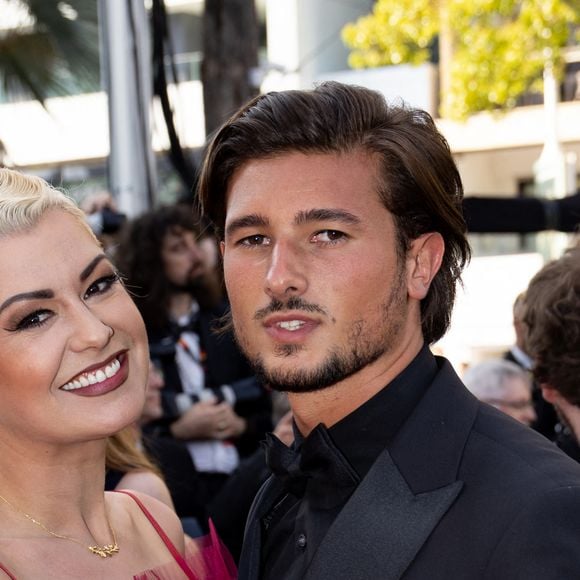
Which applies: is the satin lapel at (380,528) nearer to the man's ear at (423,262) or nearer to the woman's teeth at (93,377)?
the man's ear at (423,262)

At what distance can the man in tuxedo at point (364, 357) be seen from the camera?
80.7 inches

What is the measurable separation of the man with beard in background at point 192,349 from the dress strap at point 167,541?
1.74 meters

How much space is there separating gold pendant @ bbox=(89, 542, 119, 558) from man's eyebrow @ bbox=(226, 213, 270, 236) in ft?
3.23

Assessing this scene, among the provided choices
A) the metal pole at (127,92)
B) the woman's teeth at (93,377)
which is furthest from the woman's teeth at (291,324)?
the metal pole at (127,92)

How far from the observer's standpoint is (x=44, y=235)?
2.68m

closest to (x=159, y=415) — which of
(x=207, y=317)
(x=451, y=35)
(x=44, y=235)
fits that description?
(x=207, y=317)

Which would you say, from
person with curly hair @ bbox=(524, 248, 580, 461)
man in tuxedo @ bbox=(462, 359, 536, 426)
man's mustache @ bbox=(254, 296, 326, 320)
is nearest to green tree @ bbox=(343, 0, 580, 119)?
man in tuxedo @ bbox=(462, 359, 536, 426)

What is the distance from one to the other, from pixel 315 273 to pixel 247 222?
0.76ft

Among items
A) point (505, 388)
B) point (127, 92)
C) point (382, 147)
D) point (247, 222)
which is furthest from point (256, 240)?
point (127, 92)

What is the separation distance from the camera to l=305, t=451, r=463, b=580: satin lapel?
81.5 inches

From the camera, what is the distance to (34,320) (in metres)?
2.62

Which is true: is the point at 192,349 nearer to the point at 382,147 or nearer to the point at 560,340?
the point at 560,340

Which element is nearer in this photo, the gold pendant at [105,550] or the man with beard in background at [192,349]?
the gold pendant at [105,550]

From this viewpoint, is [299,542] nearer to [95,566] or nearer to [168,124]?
[95,566]
